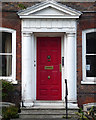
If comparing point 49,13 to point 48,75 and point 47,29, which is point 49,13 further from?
point 48,75

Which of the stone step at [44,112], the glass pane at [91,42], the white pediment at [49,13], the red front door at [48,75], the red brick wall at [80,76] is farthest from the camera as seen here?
the red front door at [48,75]

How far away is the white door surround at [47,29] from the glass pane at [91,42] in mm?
581

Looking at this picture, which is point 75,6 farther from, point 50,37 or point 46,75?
point 46,75

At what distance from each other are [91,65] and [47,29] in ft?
6.80

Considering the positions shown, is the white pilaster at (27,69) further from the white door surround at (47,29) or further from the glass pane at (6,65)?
the glass pane at (6,65)

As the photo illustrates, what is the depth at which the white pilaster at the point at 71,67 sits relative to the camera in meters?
7.81

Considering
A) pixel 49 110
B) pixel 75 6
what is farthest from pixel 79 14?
pixel 49 110

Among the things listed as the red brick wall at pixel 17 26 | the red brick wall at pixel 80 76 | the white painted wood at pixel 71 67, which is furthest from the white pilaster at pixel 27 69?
the red brick wall at pixel 80 76

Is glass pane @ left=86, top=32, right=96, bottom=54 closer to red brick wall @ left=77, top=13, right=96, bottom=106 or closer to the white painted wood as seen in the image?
red brick wall @ left=77, top=13, right=96, bottom=106

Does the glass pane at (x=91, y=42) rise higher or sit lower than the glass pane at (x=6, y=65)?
higher

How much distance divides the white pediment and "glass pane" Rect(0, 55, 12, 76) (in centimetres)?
162

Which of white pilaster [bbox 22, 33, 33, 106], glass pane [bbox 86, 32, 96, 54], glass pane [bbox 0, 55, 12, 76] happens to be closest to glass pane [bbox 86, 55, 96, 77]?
glass pane [bbox 86, 32, 96, 54]

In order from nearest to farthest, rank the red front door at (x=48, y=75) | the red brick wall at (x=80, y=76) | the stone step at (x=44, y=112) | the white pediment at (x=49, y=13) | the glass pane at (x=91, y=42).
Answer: the stone step at (x=44, y=112) → the white pediment at (x=49, y=13) → the red brick wall at (x=80, y=76) → the glass pane at (x=91, y=42) → the red front door at (x=48, y=75)

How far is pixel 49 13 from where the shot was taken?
25.7 feet
